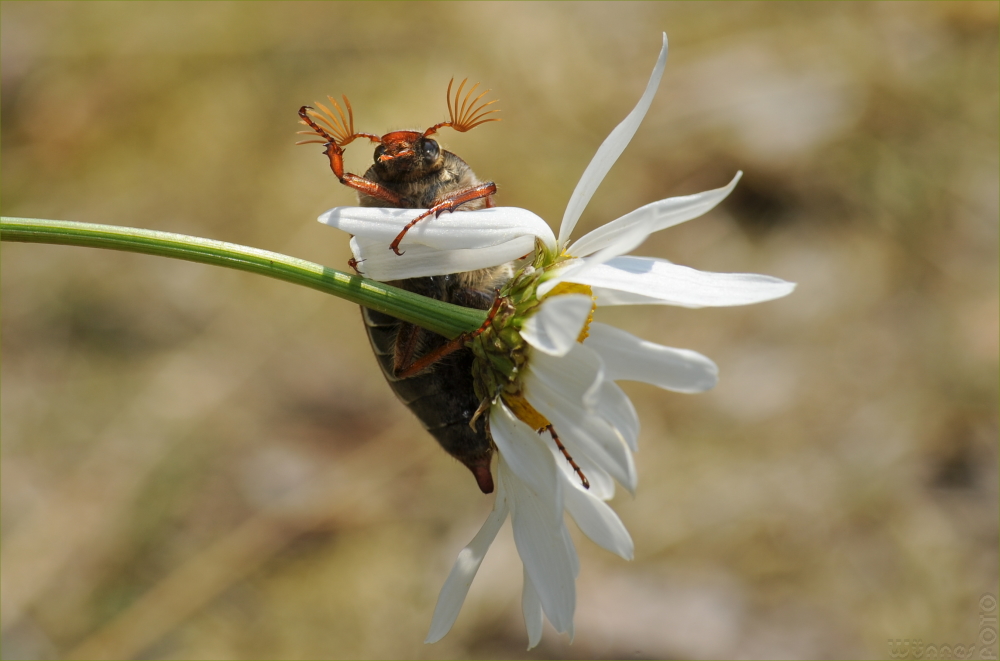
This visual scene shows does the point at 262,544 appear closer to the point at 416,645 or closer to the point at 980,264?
the point at 416,645

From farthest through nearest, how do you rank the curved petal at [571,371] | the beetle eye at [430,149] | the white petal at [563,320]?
the beetle eye at [430,149] < the curved petal at [571,371] < the white petal at [563,320]

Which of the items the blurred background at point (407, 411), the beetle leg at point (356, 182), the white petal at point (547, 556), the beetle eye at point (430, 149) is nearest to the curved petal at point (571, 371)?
the white petal at point (547, 556)

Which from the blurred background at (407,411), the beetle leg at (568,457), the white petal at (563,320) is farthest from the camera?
the blurred background at (407,411)

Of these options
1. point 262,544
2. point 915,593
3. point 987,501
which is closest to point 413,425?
point 262,544

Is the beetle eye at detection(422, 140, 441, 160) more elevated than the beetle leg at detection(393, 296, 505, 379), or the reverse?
Result: the beetle eye at detection(422, 140, 441, 160)

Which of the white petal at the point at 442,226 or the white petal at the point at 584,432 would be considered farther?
the white petal at the point at 442,226

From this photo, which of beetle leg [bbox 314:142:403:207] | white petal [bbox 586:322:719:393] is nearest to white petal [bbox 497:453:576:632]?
white petal [bbox 586:322:719:393]

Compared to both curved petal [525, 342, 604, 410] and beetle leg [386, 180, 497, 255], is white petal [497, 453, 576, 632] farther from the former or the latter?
beetle leg [386, 180, 497, 255]

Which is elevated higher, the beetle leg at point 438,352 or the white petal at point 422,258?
the white petal at point 422,258

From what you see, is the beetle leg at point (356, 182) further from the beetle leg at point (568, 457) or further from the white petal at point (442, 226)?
the beetle leg at point (568, 457)
